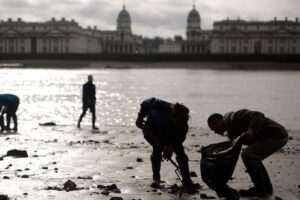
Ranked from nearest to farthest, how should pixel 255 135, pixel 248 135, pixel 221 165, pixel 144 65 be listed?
pixel 221 165
pixel 248 135
pixel 255 135
pixel 144 65

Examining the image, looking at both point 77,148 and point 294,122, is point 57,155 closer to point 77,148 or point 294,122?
point 77,148

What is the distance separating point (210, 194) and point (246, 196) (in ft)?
1.81

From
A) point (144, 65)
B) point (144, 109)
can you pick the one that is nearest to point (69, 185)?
point (144, 109)

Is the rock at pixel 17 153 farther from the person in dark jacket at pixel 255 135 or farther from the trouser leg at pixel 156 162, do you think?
the person in dark jacket at pixel 255 135

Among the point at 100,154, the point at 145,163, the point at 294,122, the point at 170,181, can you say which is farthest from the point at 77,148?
the point at 294,122

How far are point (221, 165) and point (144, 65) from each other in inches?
5429

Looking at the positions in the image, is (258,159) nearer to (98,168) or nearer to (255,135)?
(255,135)

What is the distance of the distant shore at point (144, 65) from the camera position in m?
132

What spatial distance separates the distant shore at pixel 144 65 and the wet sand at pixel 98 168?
374ft

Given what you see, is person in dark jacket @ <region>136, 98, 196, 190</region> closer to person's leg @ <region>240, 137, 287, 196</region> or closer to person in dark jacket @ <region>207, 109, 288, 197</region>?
person in dark jacket @ <region>207, 109, 288, 197</region>

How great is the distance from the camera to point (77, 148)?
15125 millimetres

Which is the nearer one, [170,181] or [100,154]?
[170,181]

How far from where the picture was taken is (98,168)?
12.0m

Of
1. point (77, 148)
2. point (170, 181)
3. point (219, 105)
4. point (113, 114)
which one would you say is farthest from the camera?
point (219, 105)
